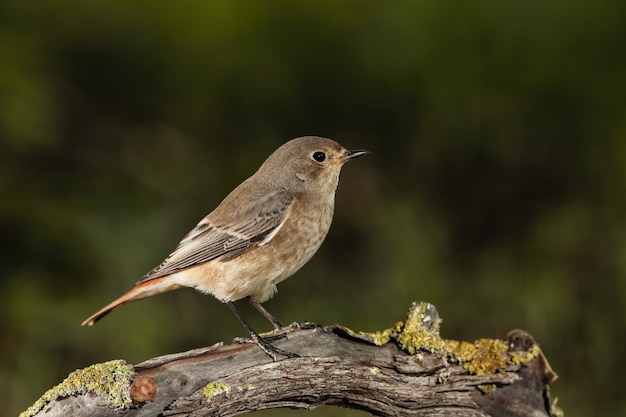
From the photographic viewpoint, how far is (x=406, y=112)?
496 centimetres

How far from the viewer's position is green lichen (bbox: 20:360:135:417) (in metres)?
2.67

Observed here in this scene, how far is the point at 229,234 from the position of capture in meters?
3.60

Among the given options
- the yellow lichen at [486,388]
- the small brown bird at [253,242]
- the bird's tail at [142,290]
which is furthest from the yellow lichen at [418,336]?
the bird's tail at [142,290]

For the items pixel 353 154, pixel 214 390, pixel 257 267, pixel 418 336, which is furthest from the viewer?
pixel 353 154

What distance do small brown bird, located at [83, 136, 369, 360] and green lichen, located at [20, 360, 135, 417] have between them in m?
0.76

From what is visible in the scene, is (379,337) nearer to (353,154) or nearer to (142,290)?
(353,154)

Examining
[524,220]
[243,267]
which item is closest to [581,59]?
[524,220]

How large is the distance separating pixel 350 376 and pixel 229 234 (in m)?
0.87

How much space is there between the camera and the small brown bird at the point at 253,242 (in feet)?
11.5

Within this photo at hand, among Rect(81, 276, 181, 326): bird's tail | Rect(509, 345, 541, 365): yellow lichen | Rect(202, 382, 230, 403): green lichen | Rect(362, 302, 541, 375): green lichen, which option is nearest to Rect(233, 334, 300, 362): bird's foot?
Rect(202, 382, 230, 403): green lichen

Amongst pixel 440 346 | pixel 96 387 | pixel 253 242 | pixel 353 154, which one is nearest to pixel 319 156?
pixel 353 154

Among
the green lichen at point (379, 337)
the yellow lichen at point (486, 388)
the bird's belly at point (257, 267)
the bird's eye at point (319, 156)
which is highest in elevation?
the bird's eye at point (319, 156)

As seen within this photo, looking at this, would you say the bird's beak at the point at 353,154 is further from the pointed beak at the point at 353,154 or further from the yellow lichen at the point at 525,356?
the yellow lichen at the point at 525,356

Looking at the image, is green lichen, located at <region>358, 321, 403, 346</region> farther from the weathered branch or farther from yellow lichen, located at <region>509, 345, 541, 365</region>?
yellow lichen, located at <region>509, 345, 541, 365</region>
